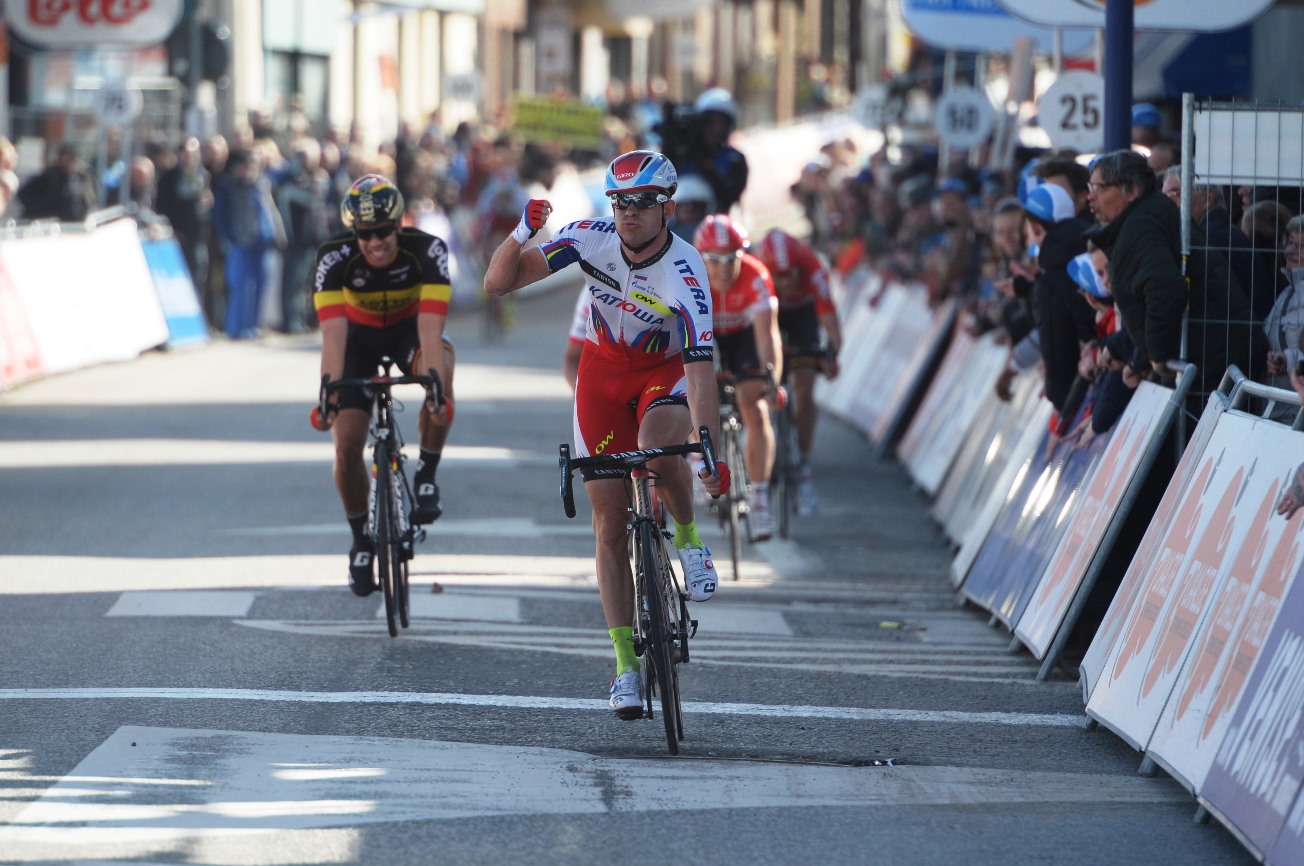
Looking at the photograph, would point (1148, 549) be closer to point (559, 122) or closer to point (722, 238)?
point (722, 238)

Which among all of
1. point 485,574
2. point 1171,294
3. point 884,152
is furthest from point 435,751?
point 884,152

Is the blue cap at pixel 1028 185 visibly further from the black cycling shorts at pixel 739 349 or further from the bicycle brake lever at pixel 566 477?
the bicycle brake lever at pixel 566 477

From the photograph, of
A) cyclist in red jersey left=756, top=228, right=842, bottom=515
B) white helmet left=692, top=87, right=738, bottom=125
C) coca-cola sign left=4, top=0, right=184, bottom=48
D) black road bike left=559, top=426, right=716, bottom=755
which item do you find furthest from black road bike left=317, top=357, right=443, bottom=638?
coca-cola sign left=4, top=0, right=184, bottom=48

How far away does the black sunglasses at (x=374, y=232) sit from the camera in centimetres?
998

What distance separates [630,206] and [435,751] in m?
1.97

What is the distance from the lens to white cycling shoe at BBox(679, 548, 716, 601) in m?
7.66

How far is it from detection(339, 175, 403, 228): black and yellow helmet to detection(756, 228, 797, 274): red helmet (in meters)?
4.76

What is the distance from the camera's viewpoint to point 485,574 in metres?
11.8

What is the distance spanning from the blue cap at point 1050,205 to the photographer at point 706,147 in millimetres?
6442

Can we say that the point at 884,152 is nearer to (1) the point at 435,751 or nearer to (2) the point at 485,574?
(2) the point at 485,574

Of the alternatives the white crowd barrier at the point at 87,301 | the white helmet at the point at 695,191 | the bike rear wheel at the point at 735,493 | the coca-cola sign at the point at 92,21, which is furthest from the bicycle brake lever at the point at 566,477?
the coca-cola sign at the point at 92,21

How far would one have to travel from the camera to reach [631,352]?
317 inches

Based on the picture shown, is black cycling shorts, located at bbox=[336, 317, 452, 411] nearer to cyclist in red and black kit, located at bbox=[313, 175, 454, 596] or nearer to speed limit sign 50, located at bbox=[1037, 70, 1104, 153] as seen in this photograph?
cyclist in red and black kit, located at bbox=[313, 175, 454, 596]

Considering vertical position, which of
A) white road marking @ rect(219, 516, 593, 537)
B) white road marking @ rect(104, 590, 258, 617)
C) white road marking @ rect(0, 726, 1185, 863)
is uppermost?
white road marking @ rect(0, 726, 1185, 863)
